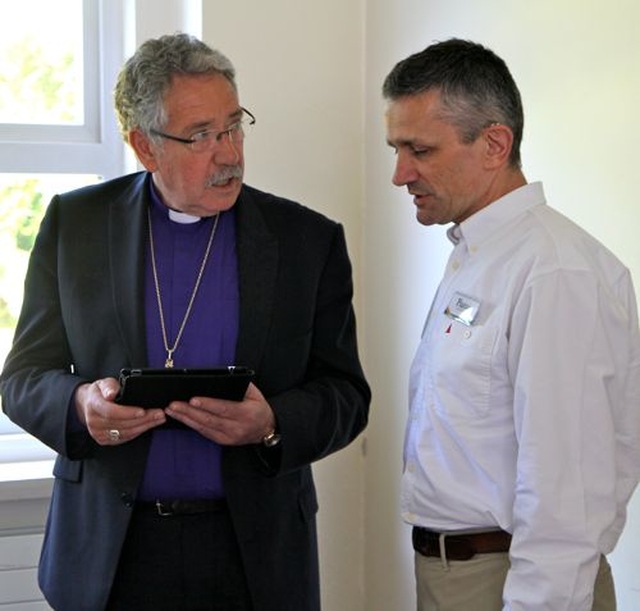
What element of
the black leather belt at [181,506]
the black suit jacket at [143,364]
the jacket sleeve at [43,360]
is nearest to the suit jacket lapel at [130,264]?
the black suit jacket at [143,364]

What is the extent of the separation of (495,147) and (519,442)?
1.54 ft

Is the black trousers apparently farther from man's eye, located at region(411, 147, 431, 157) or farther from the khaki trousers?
man's eye, located at region(411, 147, 431, 157)

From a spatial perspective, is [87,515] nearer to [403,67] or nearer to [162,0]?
[403,67]

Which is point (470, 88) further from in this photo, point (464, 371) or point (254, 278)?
point (254, 278)

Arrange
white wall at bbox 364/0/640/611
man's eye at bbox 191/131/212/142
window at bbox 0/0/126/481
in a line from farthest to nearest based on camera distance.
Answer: window at bbox 0/0/126/481 < man's eye at bbox 191/131/212/142 < white wall at bbox 364/0/640/611

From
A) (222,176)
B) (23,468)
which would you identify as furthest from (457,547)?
(23,468)

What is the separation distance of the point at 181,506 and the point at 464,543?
0.54 meters

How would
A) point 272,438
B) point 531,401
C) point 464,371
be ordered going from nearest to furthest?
point 531,401 < point 464,371 < point 272,438

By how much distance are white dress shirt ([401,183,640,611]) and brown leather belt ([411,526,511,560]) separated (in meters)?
0.02

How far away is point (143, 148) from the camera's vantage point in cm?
202

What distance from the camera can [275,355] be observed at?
1956 mm

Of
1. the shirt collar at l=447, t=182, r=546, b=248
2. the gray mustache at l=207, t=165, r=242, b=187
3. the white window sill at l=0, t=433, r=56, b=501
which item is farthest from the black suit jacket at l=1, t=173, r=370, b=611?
the white window sill at l=0, t=433, r=56, b=501

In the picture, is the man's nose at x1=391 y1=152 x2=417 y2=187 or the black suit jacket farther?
the black suit jacket

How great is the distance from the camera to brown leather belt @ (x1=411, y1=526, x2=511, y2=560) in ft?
5.20
